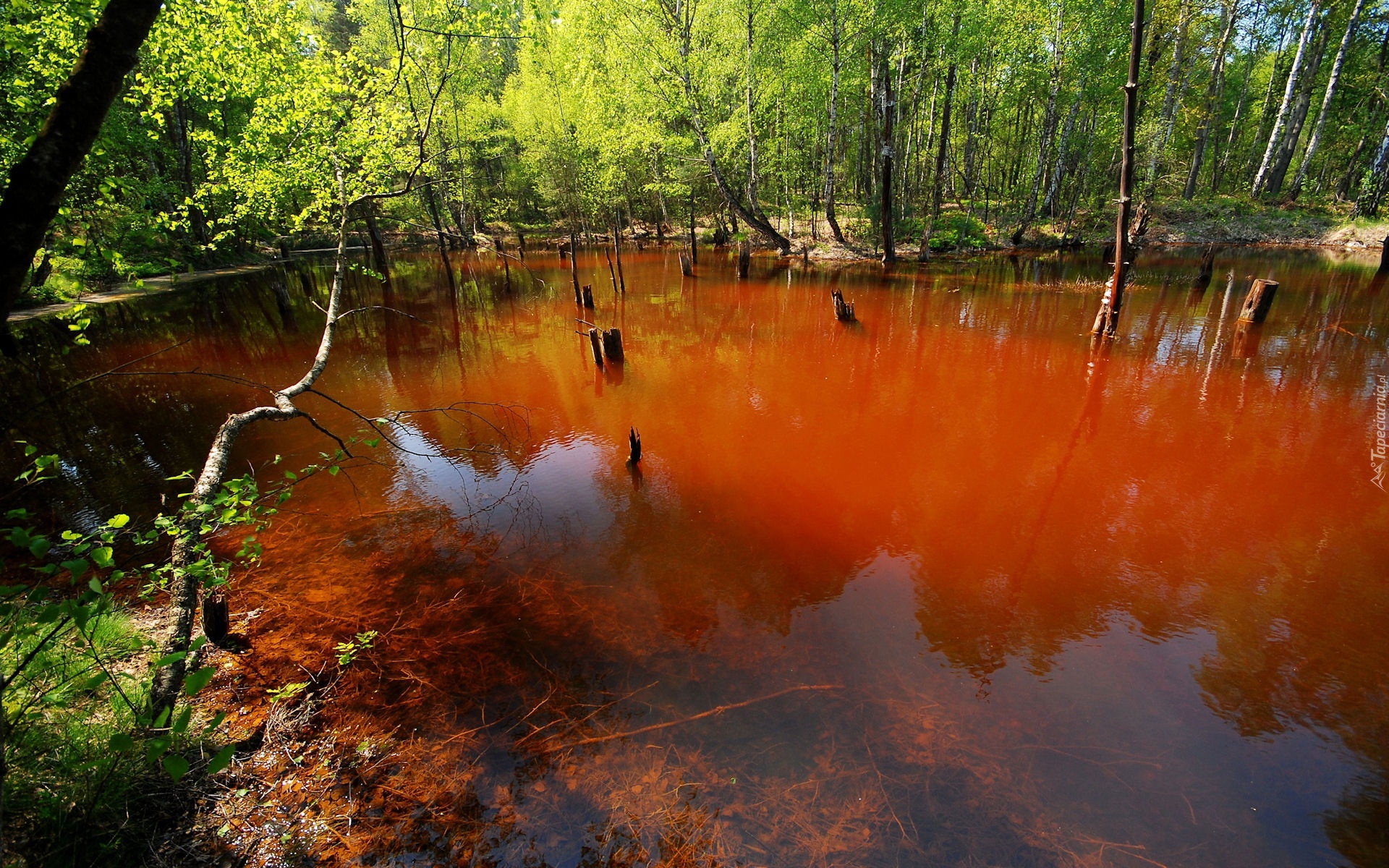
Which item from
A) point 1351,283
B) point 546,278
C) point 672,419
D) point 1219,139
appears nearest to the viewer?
point 672,419

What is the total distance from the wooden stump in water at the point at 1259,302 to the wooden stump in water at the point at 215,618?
18.6m

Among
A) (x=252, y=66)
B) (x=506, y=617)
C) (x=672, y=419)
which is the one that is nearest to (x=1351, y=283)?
(x=672, y=419)

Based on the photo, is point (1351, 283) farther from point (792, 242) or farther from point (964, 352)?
point (792, 242)

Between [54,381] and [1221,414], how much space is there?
21.7 meters

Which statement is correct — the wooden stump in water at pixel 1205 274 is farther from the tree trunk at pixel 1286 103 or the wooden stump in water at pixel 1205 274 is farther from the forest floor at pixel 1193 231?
the tree trunk at pixel 1286 103

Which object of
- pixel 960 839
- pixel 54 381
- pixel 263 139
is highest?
pixel 263 139

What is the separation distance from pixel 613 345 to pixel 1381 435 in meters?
11.9

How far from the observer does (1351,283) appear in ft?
53.1

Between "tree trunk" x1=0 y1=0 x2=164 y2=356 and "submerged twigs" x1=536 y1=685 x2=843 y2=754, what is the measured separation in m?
3.44

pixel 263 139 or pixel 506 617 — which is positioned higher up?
pixel 263 139

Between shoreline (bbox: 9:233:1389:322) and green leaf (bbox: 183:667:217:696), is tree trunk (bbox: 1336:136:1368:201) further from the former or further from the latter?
green leaf (bbox: 183:667:217:696)

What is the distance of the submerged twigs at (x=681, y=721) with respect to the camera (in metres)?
3.69

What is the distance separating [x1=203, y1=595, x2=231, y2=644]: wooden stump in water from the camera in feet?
14.0

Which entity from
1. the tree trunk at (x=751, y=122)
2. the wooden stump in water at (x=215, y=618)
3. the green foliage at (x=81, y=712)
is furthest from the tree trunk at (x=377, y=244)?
the green foliage at (x=81, y=712)
